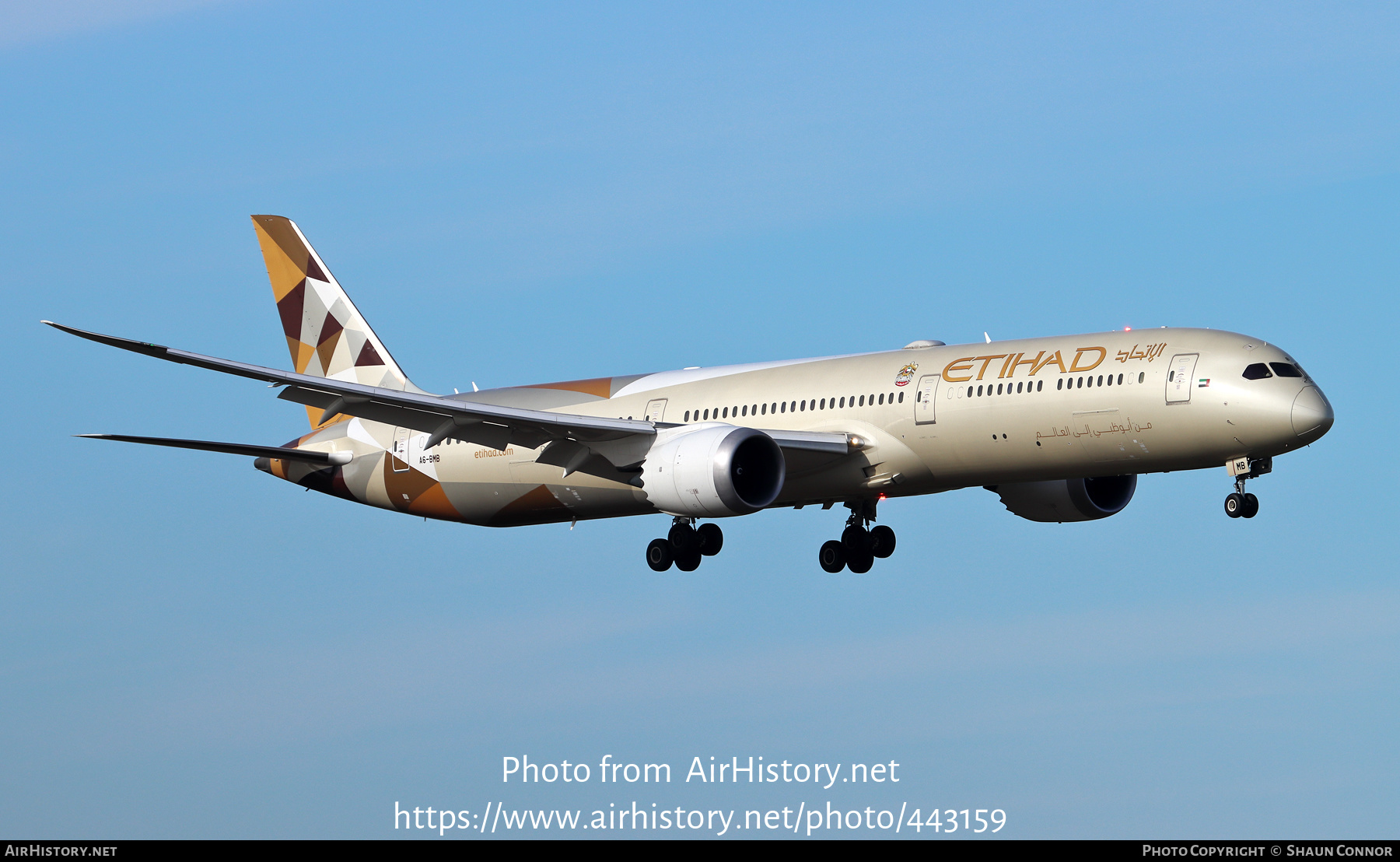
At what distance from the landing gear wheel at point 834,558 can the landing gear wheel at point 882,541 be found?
0.73m

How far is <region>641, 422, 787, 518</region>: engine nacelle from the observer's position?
38.6 meters

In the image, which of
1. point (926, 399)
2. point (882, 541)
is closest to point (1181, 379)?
point (926, 399)

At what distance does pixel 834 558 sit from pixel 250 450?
14345mm

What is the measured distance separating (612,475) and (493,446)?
268cm

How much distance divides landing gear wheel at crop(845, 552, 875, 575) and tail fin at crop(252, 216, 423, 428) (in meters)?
13.7

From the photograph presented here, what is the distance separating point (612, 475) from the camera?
42438 mm

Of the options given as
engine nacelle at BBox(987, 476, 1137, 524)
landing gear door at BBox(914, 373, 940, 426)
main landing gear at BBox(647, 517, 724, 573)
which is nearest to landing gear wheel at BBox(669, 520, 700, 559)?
main landing gear at BBox(647, 517, 724, 573)

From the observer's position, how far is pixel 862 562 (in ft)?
146

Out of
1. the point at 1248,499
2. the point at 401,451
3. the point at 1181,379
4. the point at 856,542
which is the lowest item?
the point at 1248,499

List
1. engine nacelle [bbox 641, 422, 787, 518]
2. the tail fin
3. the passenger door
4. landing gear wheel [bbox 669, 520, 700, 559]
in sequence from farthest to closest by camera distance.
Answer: the tail fin, the passenger door, landing gear wheel [bbox 669, 520, 700, 559], engine nacelle [bbox 641, 422, 787, 518]

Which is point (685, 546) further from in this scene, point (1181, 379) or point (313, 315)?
point (313, 315)

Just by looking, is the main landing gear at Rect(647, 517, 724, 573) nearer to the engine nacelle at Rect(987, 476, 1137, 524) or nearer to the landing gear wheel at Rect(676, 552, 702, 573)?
the landing gear wheel at Rect(676, 552, 702, 573)

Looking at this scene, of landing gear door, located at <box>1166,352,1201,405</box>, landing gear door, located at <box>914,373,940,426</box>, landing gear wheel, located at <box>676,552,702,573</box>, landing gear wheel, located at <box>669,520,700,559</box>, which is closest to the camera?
landing gear door, located at <box>1166,352,1201,405</box>

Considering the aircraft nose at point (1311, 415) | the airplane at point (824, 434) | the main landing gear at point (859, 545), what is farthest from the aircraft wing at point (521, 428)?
the aircraft nose at point (1311, 415)
